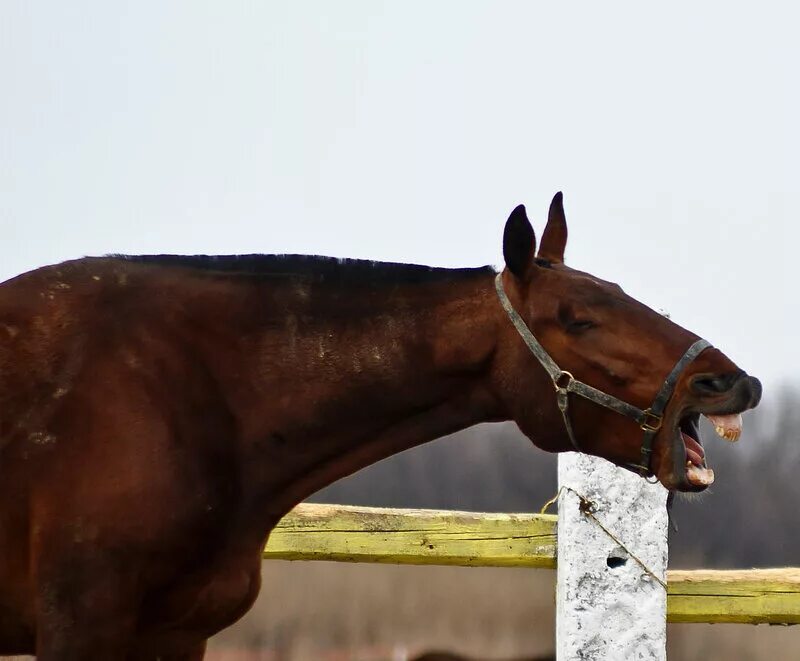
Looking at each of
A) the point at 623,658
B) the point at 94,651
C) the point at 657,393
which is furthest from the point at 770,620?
Answer: the point at 94,651

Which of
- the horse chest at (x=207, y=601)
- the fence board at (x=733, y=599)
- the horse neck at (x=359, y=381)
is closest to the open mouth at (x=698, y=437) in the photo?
the horse neck at (x=359, y=381)

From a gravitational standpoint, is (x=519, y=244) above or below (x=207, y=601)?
above

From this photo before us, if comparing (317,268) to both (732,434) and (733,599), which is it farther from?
(733,599)

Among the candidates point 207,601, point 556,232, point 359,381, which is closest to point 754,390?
Result: point 556,232

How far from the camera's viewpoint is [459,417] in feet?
10.7

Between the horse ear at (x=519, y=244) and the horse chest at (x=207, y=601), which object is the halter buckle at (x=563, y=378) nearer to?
the horse ear at (x=519, y=244)

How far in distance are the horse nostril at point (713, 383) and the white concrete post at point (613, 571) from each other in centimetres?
217

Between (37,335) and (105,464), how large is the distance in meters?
0.43

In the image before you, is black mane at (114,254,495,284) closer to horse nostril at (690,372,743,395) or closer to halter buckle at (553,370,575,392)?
halter buckle at (553,370,575,392)

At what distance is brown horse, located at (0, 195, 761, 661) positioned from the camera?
2930 mm

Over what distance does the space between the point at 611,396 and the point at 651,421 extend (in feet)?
0.42

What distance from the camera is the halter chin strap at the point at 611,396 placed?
3.01m

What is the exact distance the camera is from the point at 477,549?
5.09 metres

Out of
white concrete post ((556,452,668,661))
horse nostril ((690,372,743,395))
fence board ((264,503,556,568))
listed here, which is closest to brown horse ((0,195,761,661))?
horse nostril ((690,372,743,395))
